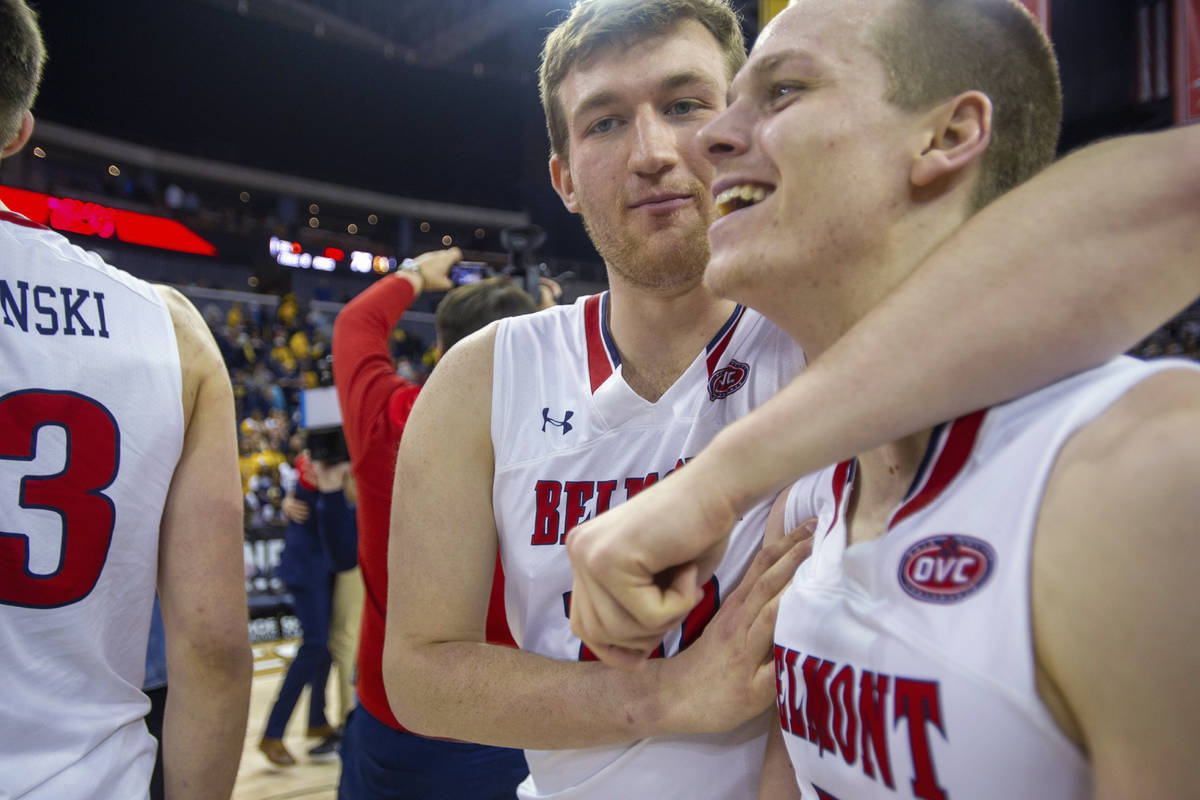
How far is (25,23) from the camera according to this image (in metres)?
1.44

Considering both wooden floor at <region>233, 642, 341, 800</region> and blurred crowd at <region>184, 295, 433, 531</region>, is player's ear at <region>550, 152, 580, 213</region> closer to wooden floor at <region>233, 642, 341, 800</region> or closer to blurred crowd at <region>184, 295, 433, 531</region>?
wooden floor at <region>233, 642, 341, 800</region>

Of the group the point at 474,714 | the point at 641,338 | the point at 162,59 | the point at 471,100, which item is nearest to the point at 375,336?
the point at 641,338

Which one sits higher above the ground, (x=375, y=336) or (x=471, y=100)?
(x=471, y=100)

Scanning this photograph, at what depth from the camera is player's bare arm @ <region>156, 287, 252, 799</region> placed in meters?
1.54

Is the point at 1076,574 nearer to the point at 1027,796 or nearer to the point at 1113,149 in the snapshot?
Answer: the point at 1027,796

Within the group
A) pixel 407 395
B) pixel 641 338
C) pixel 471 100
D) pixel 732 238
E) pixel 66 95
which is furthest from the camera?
pixel 471 100

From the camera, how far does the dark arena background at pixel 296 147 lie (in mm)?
14602

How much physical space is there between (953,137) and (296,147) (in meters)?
20.0

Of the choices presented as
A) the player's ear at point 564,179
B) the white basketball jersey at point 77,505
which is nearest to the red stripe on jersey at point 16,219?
the white basketball jersey at point 77,505

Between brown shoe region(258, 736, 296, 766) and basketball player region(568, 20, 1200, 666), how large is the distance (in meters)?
4.83

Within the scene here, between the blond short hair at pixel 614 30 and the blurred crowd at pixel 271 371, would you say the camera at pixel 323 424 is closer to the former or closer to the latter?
the blond short hair at pixel 614 30

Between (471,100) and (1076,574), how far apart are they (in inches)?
793

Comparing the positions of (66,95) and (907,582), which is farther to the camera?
(66,95)

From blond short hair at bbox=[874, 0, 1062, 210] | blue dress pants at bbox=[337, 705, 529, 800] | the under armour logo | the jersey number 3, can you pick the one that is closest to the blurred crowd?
blue dress pants at bbox=[337, 705, 529, 800]
